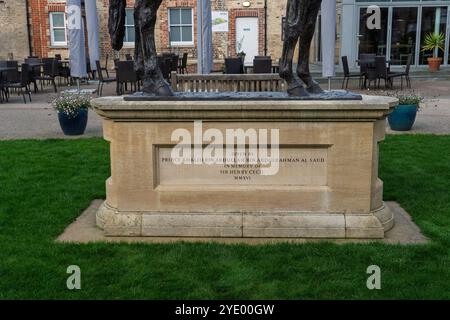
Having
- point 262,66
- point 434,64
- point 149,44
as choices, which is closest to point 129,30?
point 262,66

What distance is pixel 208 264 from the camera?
15.3 ft

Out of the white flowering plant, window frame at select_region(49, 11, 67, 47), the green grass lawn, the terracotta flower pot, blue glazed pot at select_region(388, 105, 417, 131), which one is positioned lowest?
the green grass lawn

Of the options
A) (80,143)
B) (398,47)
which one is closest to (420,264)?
(80,143)

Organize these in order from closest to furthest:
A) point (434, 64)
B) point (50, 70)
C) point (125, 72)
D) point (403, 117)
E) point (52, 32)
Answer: point (403, 117), point (125, 72), point (50, 70), point (434, 64), point (52, 32)

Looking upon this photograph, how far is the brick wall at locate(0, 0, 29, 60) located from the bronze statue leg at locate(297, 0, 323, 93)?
25650mm

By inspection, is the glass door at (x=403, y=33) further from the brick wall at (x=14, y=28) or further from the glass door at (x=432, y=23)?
the brick wall at (x=14, y=28)

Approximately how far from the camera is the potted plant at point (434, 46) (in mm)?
23594

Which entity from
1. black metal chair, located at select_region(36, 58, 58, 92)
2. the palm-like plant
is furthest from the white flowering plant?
the palm-like plant

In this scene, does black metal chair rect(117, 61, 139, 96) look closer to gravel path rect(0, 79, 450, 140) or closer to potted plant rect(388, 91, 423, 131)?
gravel path rect(0, 79, 450, 140)

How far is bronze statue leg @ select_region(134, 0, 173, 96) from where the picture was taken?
545cm

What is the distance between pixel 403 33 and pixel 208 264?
22178mm

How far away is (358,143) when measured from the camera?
17.0 feet

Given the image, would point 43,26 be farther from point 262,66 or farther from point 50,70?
point 262,66
